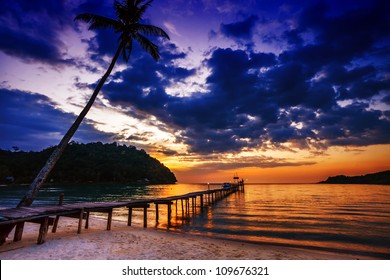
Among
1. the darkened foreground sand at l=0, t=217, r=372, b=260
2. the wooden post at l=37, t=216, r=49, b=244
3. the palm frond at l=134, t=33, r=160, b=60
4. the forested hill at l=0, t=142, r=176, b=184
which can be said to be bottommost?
the darkened foreground sand at l=0, t=217, r=372, b=260

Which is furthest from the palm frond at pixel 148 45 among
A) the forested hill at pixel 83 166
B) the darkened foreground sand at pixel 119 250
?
the forested hill at pixel 83 166

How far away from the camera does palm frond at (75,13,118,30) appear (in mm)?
16050

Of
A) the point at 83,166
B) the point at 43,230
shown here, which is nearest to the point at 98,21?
the point at 43,230

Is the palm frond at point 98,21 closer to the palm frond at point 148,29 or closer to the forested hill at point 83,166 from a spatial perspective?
the palm frond at point 148,29

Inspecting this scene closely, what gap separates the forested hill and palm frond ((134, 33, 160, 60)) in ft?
400

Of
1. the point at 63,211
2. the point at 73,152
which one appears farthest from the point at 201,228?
the point at 73,152

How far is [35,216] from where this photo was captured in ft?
32.1

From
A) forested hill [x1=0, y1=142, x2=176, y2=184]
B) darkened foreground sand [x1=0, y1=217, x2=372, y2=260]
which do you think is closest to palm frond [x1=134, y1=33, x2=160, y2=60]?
darkened foreground sand [x1=0, y1=217, x2=372, y2=260]

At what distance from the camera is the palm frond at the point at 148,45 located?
57.1 feet

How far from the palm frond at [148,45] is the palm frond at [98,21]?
1.61 metres

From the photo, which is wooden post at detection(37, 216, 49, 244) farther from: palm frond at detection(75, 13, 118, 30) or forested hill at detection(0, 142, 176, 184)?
forested hill at detection(0, 142, 176, 184)

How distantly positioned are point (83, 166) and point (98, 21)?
474 feet
